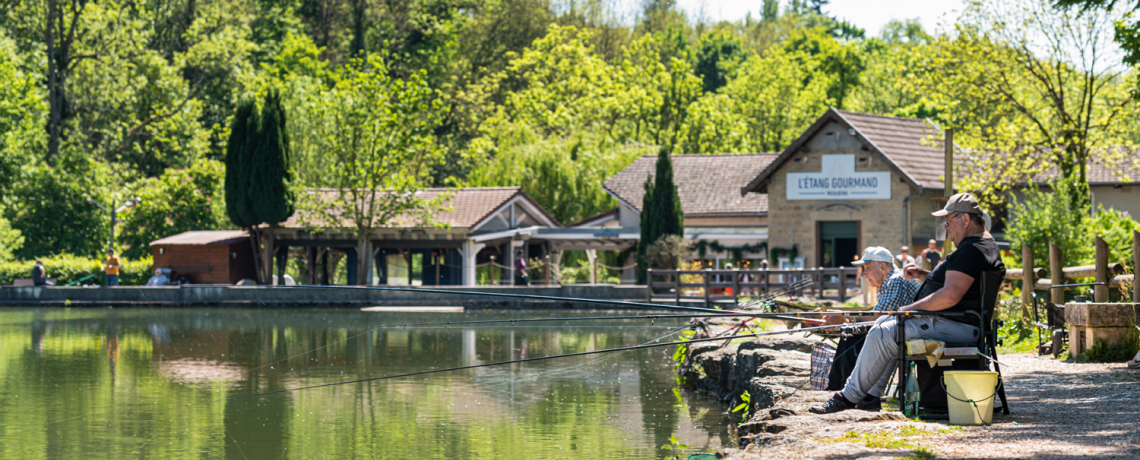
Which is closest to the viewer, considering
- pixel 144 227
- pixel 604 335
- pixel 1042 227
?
pixel 1042 227

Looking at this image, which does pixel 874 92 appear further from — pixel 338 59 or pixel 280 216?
pixel 280 216

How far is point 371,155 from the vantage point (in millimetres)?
40250

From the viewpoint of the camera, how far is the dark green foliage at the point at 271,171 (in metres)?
39.2

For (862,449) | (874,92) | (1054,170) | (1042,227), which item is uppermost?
(874,92)

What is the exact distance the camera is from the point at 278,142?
4047 cm

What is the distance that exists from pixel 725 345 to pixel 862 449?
919 centimetres

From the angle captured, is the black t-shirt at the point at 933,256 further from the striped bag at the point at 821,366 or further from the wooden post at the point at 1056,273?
the striped bag at the point at 821,366

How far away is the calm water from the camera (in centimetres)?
1049

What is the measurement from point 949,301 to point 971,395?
53 cm

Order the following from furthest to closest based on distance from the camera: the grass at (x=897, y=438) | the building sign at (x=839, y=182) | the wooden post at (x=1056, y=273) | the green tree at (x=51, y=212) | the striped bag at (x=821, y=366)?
1. the green tree at (x=51, y=212)
2. the building sign at (x=839, y=182)
3. the wooden post at (x=1056, y=273)
4. the striped bag at (x=821, y=366)
5. the grass at (x=897, y=438)

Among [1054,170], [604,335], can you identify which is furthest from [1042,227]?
[1054,170]

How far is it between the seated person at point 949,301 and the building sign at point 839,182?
27355 mm

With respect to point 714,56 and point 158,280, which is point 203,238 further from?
point 714,56

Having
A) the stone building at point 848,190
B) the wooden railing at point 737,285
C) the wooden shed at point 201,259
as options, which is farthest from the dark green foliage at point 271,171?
the stone building at point 848,190
